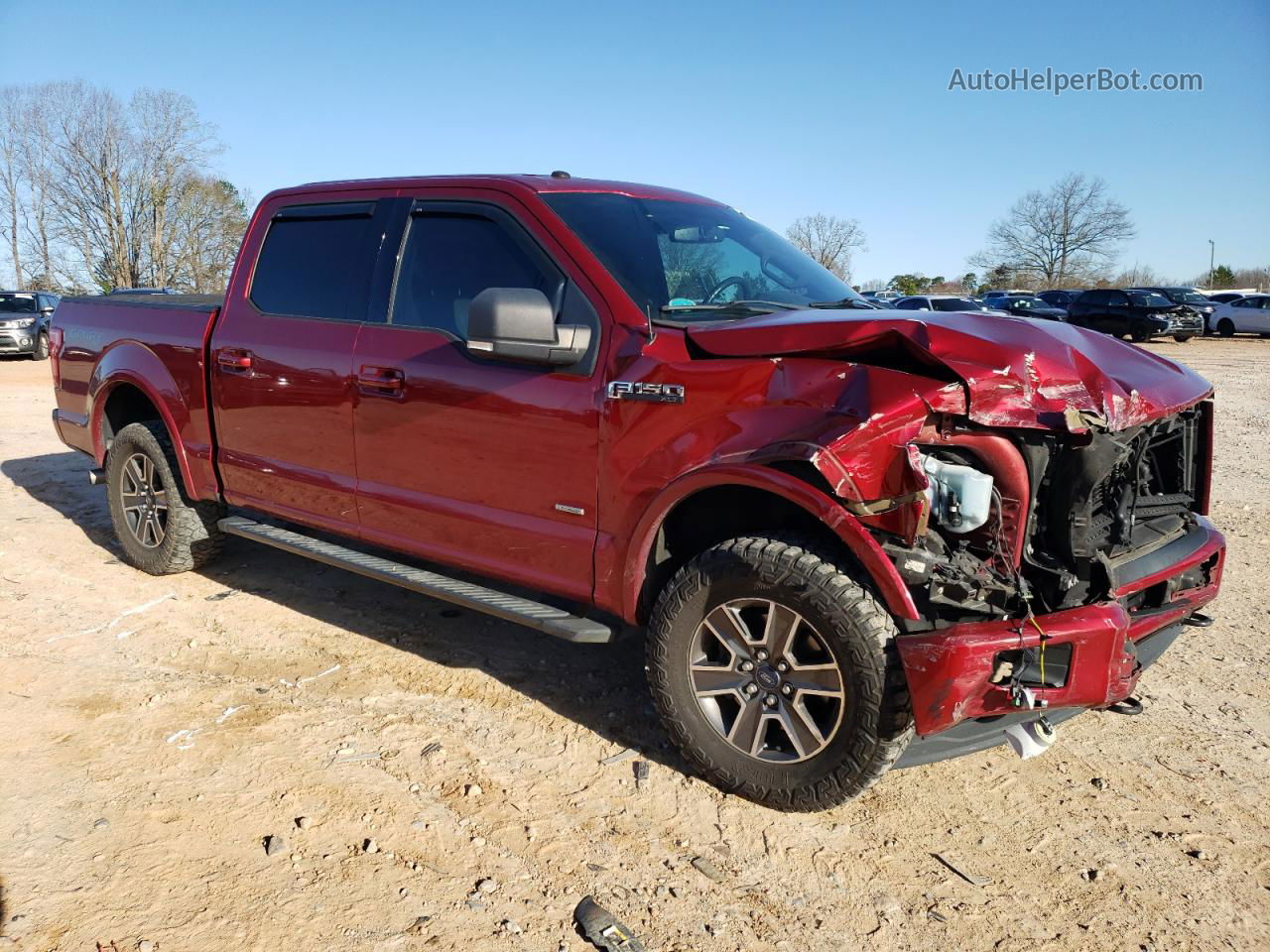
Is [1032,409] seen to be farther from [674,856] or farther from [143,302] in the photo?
[143,302]

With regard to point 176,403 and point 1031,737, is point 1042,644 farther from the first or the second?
point 176,403

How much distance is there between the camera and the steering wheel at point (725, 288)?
3627 millimetres

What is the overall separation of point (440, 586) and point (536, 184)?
5.46ft

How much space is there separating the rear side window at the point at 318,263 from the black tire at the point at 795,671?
2.04 m

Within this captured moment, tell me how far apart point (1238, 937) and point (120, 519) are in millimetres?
5693

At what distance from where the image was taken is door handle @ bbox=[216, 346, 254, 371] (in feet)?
14.8

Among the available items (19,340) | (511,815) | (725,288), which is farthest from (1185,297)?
(511,815)

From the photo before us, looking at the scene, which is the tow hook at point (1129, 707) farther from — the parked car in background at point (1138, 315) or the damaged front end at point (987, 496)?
the parked car in background at point (1138, 315)

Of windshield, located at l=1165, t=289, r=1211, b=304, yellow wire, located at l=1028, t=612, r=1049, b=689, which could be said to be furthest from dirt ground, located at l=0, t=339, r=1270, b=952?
windshield, located at l=1165, t=289, r=1211, b=304

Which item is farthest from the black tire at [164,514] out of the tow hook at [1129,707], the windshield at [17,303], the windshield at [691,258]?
the windshield at [17,303]

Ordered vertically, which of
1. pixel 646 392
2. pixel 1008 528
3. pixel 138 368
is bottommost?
pixel 1008 528

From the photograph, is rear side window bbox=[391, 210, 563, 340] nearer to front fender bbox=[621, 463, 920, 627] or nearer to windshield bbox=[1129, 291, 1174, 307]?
front fender bbox=[621, 463, 920, 627]

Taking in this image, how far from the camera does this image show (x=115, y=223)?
1871 inches

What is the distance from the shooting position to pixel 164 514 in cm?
531
